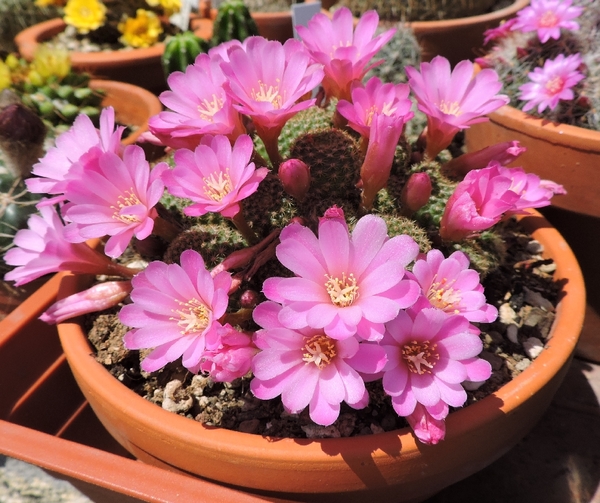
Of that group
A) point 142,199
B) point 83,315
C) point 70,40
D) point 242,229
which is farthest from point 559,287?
point 70,40

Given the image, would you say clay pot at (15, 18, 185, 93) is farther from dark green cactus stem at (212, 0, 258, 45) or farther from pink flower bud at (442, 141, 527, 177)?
pink flower bud at (442, 141, 527, 177)

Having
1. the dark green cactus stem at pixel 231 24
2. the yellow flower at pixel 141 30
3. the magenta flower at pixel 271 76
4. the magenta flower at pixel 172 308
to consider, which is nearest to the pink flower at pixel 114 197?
the magenta flower at pixel 172 308

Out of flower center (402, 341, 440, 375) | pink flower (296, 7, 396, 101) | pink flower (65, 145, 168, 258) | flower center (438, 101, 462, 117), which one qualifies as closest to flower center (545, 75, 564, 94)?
flower center (438, 101, 462, 117)

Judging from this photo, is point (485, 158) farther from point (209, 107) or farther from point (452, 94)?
point (209, 107)

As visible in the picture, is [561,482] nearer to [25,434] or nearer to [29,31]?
[25,434]

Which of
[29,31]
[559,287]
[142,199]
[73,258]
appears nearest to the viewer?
[142,199]

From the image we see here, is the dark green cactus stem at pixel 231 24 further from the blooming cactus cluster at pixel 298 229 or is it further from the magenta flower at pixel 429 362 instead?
the magenta flower at pixel 429 362

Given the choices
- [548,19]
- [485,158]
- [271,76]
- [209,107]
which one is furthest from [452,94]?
[548,19]
